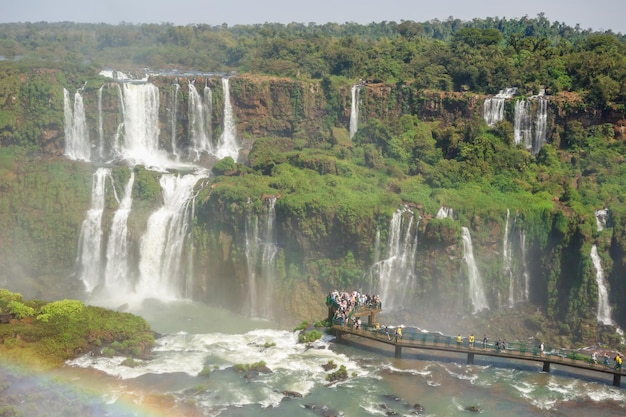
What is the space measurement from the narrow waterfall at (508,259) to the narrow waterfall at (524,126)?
9610 millimetres

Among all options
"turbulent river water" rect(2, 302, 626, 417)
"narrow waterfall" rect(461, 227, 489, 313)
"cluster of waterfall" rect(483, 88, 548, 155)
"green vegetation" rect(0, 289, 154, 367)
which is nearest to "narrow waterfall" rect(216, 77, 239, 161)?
"cluster of waterfall" rect(483, 88, 548, 155)

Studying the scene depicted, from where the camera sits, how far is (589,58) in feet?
168

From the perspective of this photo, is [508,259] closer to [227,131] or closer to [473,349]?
[473,349]

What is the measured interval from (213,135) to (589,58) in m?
26.9

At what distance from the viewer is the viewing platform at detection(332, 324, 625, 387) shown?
29.8m

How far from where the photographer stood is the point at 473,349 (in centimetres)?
3114

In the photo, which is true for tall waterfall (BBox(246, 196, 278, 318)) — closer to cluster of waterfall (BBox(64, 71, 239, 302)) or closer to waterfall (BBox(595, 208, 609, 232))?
cluster of waterfall (BBox(64, 71, 239, 302))

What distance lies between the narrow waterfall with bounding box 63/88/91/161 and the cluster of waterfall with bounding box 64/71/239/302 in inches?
1.9

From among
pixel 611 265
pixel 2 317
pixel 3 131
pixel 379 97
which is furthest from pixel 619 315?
pixel 3 131

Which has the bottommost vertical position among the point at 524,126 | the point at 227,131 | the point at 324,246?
the point at 324,246

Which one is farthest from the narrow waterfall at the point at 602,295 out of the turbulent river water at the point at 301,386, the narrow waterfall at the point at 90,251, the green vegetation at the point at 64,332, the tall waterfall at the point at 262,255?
the narrow waterfall at the point at 90,251

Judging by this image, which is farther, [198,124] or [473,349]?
[198,124]

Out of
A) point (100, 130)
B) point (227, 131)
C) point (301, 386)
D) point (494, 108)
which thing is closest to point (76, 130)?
point (100, 130)

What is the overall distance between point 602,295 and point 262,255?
17941mm
